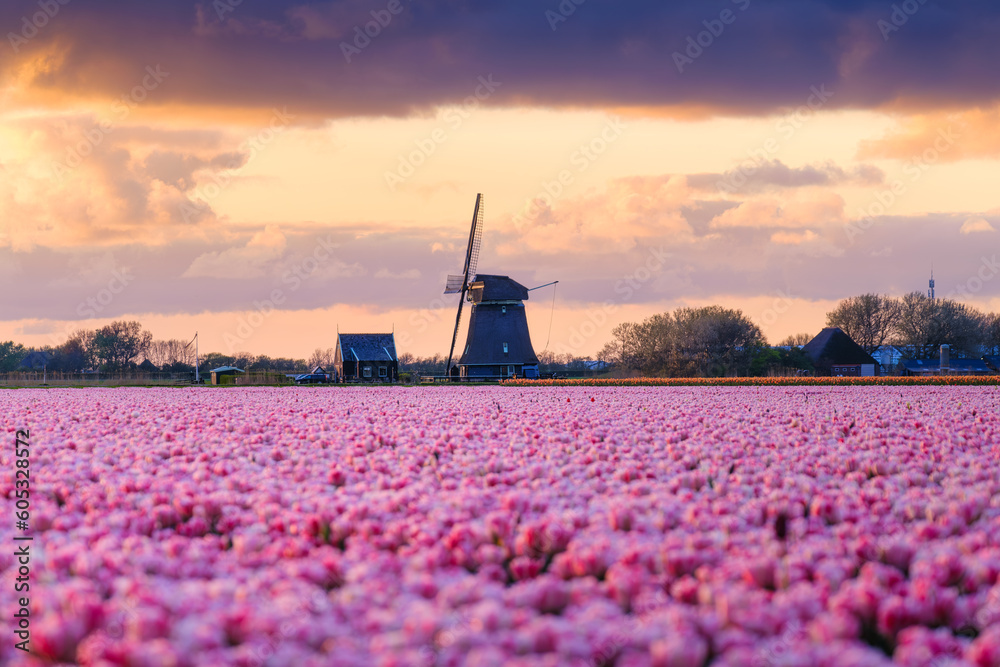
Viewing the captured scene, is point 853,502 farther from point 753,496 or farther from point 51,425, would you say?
point 51,425

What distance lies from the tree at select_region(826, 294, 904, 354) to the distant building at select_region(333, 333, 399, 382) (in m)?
49.6

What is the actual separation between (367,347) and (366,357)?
4.67 ft

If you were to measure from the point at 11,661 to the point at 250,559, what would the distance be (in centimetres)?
152

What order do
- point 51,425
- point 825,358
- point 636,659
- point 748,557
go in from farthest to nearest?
1. point 825,358
2. point 51,425
3. point 748,557
4. point 636,659

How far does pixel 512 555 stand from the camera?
556 centimetres

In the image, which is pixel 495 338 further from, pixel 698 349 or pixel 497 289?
pixel 698 349

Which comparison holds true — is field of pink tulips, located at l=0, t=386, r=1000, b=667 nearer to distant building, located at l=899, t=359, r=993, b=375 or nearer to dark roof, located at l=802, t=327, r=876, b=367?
dark roof, located at l=802, t=327, r=876, b=367

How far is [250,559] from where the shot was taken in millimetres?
5164

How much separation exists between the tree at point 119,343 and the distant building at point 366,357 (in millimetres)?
42676

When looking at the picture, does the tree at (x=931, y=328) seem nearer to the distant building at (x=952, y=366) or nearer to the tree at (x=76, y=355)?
the distant building at (x=952, y=366)

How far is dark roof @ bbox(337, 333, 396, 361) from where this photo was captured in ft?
280

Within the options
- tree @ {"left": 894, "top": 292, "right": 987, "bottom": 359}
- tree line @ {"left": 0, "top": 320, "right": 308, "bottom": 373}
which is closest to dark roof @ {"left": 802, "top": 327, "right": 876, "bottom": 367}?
tree @ {"left": 894, "top": 292, "right": 987, "bottom": 359}

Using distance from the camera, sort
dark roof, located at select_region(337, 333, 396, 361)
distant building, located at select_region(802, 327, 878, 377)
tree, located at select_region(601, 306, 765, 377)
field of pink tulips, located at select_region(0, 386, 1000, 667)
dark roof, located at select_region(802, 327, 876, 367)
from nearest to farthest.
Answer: field of pink tulips, located at select_region(0, 386, 1000, 667)
tree, located at select_region(601, 306, 765, 377)
distant building, located at select_region(802, 327, 878, 377)
dark roof, located at select_region(802, 327, 876, 367)
dark roof, located at select_region(337, 333, 396, 361)

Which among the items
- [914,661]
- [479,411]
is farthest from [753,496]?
[479,411]
